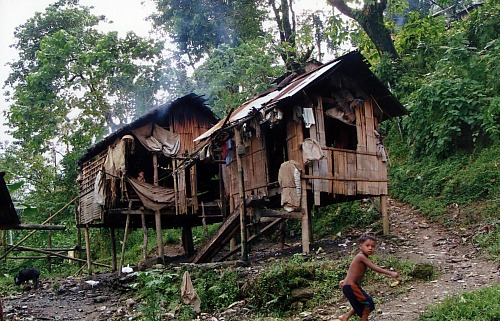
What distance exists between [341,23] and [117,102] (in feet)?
43.7

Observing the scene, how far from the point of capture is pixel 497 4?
51.7 feet

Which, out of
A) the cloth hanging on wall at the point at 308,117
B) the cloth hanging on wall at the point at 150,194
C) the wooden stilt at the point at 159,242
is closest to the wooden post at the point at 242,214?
the cloth hanging on wall at the point at 308,117

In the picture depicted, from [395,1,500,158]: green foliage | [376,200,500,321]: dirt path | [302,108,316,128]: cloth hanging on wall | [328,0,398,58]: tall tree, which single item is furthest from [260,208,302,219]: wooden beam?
[328,0,398,58]: tall tree

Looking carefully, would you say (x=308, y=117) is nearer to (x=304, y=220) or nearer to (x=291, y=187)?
(x=291, y=187)

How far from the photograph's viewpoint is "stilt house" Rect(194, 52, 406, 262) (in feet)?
37.3

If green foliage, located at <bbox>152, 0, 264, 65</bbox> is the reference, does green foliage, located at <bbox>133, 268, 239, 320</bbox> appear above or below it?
below

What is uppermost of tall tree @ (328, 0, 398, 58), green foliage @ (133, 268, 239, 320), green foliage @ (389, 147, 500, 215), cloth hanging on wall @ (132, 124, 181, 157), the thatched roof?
tall tree @ (328, 0, 398, 58)

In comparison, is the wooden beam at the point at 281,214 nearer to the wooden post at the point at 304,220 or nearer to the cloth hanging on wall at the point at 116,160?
the wooden post at the point at 304,220

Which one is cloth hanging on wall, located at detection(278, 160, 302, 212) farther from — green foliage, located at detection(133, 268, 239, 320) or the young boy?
the young boy

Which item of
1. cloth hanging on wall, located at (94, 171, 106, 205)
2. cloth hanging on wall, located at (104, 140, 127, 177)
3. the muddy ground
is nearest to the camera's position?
the muddy ground

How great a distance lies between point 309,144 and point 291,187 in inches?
43.7

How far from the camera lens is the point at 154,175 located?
16.2 metres

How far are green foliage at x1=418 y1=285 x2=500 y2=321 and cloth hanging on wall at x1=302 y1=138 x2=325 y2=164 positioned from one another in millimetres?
5075

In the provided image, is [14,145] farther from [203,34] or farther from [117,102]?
[203,34]
